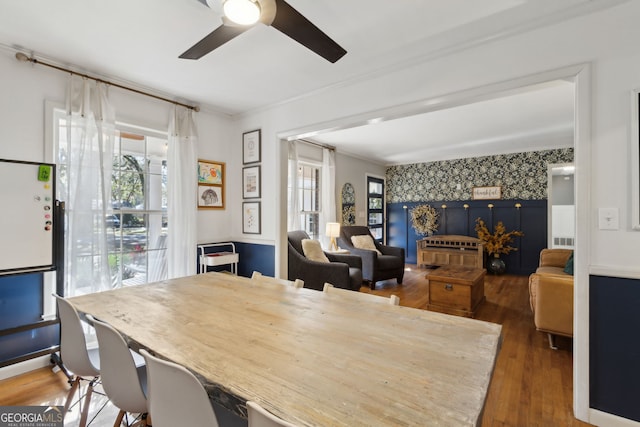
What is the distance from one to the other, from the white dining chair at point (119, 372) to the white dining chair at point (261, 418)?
73 cm

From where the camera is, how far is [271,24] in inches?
61.1

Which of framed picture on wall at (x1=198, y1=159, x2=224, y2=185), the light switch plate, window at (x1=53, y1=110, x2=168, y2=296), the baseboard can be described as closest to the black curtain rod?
window at (x1=53, y1=110, x2=168, y2=296)

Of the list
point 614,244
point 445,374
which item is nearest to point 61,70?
point 445,374

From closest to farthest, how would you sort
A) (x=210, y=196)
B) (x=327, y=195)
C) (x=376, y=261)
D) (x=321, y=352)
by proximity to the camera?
1. (x=321, y=352)
2. (x=210, y=196)
3. (x=376, y=261)
4. (x=327, y=195)

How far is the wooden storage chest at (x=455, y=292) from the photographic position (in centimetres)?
345

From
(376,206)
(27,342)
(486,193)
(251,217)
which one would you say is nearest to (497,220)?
(486,193)

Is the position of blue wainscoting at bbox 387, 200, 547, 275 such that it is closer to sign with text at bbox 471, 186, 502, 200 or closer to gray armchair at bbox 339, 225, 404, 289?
sign with text at bbox 471, 186, 502, 200

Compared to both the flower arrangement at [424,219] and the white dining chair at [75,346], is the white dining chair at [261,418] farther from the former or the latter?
the flower arrangement at [424,219]

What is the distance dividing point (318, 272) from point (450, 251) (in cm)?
367

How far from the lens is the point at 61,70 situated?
2.56 metres

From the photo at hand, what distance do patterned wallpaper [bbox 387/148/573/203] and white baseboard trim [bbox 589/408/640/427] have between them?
489cm

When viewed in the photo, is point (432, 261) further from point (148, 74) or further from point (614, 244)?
point (148, 74)

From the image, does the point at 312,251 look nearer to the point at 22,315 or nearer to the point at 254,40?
the point at 254,40

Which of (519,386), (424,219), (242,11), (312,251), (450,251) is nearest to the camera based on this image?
(242,11)
